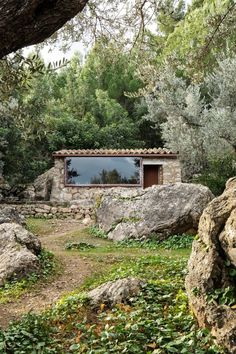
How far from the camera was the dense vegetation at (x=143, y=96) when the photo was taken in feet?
28.5

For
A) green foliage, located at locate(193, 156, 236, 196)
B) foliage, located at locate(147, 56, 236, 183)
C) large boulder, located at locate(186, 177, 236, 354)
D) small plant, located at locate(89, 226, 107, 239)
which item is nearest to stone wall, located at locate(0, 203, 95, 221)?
small plant, located at locate(89, 226, 107, 239)

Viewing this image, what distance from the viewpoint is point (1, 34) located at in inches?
141

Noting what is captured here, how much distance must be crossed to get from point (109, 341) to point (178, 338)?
2.64 feet

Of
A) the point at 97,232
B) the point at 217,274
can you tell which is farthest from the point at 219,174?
the point at 217,274

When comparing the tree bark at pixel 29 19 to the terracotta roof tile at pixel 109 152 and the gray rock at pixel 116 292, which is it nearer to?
the gray rock at pixel 116 292

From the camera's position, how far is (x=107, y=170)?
27.5 meters

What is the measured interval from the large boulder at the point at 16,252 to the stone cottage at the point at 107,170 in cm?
1356

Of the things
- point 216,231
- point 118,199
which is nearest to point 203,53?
point 216,231

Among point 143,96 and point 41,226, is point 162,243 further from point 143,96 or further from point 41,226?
point 143,96

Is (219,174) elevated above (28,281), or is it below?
above

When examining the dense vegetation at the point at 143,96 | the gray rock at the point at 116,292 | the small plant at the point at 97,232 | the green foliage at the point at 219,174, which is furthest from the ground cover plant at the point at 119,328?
the green foliage at the point at 219,174

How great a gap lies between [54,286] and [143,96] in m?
23.1

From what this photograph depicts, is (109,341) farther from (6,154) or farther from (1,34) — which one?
(6,154)

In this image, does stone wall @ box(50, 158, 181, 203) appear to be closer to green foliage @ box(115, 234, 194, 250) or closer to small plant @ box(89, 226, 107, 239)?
small plant @ box(89, 226, 107, 239)
